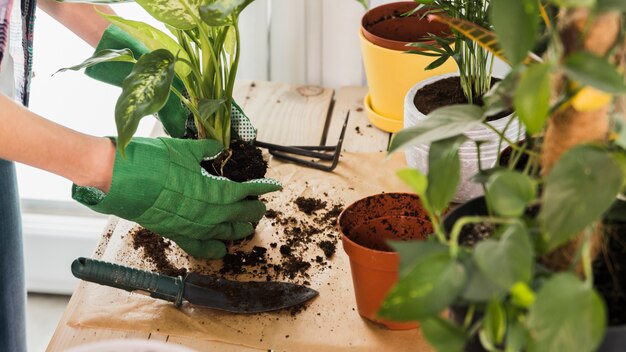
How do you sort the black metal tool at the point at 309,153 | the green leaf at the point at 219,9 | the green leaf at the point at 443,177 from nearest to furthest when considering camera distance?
1. the green leaf at the point at 443,177
2. the green leaf at the point at 219,9
3. the black metal tool at the point at 309,153

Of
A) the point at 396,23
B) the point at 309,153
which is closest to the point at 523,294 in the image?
the point at 309,153

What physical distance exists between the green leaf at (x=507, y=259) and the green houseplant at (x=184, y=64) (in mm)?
391

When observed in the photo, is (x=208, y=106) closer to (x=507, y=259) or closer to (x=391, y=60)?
(x=391, y=60)

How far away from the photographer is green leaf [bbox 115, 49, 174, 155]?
76 cm

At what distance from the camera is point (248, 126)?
42.3 inches

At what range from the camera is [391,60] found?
115 centimetres

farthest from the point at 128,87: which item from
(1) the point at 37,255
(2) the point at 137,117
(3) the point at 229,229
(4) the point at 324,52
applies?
(1) the point at 37,255

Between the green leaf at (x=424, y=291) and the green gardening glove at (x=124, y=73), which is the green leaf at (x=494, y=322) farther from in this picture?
the green gardening glove at (x=124, y=73)

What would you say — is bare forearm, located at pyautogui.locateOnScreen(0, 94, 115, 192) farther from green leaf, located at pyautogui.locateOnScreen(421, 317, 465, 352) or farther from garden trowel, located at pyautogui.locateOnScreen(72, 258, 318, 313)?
green leaf, located at pyautogui.locateOnScreen(421, 317, 465, 352)

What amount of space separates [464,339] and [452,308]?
8cm

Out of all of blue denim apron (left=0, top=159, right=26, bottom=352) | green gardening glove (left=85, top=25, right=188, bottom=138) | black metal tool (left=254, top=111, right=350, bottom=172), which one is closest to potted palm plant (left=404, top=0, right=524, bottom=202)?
black metal tool (left=254, top=111, right=350, bottom=172)

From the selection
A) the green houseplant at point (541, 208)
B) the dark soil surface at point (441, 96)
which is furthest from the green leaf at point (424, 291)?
the dark soil surface at point (441, 96)

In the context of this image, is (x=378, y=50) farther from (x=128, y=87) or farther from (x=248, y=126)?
(x=128, y=87)

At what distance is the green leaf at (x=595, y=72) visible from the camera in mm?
409
